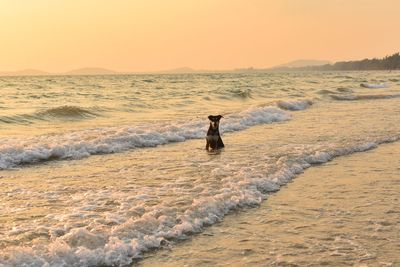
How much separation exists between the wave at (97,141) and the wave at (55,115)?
6.15 meters

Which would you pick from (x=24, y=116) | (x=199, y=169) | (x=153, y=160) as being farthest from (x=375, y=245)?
(x=24, y=116)

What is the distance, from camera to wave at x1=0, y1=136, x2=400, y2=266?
17.2ft

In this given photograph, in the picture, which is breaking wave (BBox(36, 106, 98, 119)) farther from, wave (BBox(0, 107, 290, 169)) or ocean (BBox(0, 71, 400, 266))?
wave (BBox(0, 107, 290, 169))

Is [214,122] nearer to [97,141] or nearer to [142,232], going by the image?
[97,141]

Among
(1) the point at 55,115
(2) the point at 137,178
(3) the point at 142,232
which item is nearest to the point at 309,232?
(3) the point at 142,232

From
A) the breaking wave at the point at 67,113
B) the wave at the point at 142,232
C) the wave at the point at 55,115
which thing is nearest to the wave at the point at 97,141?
the wave at the point at 142,232

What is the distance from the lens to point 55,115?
2319cm

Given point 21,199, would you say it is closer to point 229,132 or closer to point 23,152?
point 23,152

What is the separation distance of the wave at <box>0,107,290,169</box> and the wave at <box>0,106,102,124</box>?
615 cm

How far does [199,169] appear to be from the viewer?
1052 centimetres

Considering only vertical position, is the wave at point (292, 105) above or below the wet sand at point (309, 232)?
above

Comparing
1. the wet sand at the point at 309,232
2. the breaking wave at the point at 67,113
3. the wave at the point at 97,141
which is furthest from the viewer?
the breaking wave at the point at 67,113

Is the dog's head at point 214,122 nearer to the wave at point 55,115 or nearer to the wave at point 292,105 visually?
the wave at point 55,115

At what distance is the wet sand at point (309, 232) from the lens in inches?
213
